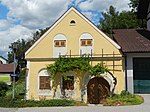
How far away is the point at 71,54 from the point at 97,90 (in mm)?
3773

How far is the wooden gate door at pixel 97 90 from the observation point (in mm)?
23875

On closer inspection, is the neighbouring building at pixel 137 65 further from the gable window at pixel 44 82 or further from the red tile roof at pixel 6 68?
the red tile roof at pixel 6 68

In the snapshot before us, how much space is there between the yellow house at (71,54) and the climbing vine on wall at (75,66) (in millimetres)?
742

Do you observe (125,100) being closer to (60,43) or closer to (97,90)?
(97,90)

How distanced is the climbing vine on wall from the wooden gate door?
61.5 inches

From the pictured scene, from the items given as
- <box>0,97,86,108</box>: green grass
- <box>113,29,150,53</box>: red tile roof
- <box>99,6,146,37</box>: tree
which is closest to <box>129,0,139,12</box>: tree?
<box>99,6,146,37</box>: tree

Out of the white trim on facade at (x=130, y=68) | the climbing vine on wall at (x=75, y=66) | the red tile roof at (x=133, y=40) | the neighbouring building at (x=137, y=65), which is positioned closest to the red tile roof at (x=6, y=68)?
the red tile roof at (x=133, y=40)

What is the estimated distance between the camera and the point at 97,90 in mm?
24078

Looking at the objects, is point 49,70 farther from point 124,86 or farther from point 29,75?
point 124,86

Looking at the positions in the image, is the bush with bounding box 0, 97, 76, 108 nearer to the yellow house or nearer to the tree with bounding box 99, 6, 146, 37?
the yellow house

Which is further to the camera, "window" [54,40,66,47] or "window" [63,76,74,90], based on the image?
"window" [54,40,66,47]

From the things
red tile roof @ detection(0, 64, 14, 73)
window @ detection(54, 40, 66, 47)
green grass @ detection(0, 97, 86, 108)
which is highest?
window @ detection(54, 40, 66, 47)

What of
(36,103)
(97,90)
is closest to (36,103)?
(36,103)

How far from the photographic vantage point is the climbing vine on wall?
22500 millimetres
